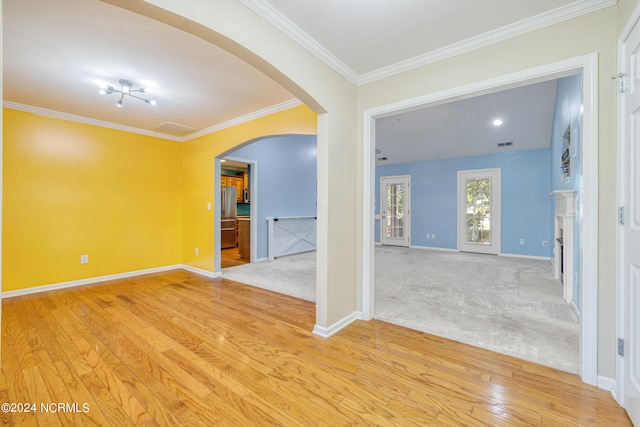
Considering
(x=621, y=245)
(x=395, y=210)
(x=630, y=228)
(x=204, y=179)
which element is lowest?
(x=621, y=245)

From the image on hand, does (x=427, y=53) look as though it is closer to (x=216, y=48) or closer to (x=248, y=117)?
(x=216, y=48)

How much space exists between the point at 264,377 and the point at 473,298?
268cm

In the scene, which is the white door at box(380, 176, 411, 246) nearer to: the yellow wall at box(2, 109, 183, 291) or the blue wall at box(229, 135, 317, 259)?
the blue wall at box(229, 135, 317, 259)

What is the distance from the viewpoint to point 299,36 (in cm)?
223

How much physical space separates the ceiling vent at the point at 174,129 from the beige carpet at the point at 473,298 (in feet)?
7.95

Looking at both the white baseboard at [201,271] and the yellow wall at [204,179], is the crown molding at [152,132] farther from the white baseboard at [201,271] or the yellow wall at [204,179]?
the white baseboard at [201,271]

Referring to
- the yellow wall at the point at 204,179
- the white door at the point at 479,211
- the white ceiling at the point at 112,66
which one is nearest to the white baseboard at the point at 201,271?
the yellow wall at the point at 204,179

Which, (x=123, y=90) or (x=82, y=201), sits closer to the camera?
(x=123, y=90)

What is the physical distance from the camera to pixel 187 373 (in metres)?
1.97

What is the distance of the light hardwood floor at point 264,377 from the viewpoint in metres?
1.60

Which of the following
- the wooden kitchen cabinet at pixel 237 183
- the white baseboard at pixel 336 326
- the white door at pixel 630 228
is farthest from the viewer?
the wooden kitchen cabinet at pixel 237 183

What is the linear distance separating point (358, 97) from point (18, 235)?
4461 millimetres

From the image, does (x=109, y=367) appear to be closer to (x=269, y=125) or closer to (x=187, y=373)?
(x=187, y=373)

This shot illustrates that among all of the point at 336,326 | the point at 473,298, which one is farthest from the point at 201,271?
the point at 473,298
